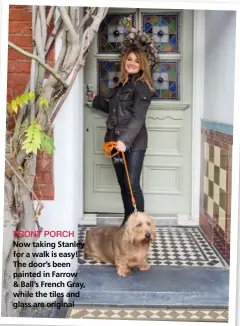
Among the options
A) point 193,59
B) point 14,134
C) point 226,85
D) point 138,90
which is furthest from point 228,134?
point 14,134

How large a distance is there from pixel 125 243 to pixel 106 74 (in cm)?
127

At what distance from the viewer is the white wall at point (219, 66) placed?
296cm

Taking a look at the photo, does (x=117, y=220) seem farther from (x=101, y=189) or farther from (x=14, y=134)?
(x=14, y=134)

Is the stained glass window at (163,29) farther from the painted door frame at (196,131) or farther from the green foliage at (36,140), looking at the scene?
the green foliage at (36,140)

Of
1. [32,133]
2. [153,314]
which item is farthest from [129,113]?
[153,314]

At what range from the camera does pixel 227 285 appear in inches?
117

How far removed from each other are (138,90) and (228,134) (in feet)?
2.36

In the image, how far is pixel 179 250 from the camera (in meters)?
3.69

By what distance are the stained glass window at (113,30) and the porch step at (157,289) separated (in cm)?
156

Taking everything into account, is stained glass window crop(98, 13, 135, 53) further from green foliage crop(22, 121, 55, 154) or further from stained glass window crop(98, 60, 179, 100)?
green foliage crop(22, 121, 55, 154)

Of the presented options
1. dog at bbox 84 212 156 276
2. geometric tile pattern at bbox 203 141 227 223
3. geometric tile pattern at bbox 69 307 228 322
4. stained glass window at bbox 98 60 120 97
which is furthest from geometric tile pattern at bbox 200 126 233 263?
stained glass window at bbox 98 60 120 97

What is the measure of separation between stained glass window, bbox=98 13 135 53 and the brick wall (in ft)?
2.23

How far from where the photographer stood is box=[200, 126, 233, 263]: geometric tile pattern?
3.17 meters

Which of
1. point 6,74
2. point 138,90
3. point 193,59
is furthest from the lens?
point 193,59
